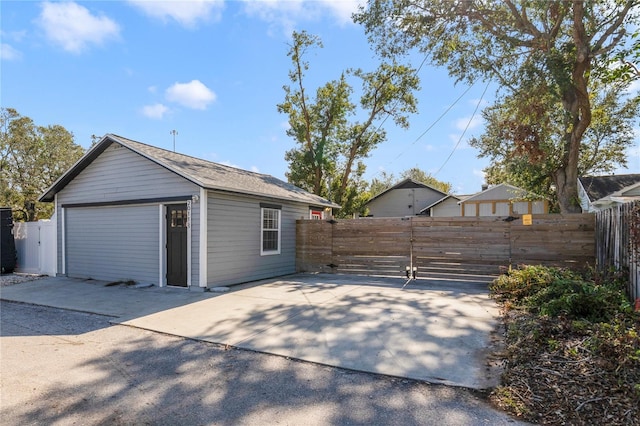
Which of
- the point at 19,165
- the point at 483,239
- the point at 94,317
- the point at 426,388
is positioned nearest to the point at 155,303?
the point at 94,317

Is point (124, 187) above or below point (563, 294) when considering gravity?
above

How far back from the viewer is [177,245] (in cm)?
860

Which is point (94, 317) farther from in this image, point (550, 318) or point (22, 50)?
point (22, 50)

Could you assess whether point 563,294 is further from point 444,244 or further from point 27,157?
point 27,157

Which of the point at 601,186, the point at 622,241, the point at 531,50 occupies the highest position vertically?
the point at 531,50

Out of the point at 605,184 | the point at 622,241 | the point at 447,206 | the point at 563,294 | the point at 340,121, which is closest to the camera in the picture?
the point at 563,294

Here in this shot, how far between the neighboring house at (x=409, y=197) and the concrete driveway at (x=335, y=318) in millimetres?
21766

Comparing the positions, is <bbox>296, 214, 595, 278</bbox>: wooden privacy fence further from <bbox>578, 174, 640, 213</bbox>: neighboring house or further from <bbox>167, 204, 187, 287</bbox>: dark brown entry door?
<bbox>578, 174, 640, 213</bbox>: neighboring house

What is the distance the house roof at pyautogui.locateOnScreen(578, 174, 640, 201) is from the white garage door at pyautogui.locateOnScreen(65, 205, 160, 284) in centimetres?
1865

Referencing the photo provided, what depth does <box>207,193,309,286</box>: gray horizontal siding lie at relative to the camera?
8.37 metres

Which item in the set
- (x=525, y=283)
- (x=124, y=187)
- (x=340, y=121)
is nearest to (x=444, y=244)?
(x=525, y=283)

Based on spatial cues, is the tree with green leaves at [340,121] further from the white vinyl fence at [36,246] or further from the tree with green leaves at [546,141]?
the white vinyl fence at [36,246]

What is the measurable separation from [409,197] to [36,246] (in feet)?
83.9

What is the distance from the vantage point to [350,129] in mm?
22891
